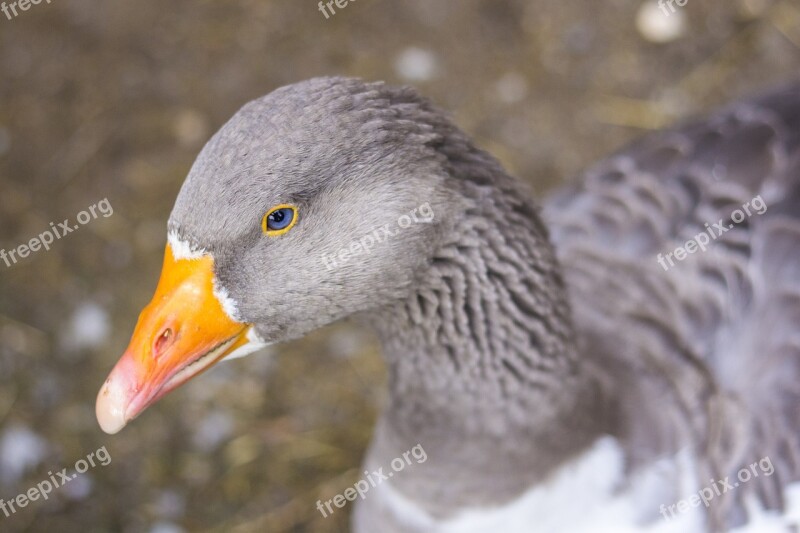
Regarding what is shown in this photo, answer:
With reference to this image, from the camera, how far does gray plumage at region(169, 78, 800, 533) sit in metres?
1.48

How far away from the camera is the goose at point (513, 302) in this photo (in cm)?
149

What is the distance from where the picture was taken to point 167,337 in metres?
1.55

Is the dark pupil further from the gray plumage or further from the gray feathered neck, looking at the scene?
the gray feathered neck

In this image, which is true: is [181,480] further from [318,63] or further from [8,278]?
[318,63]

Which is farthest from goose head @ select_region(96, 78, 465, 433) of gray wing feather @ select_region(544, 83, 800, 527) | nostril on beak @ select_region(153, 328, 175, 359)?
gray wing feather @ select_region(544, 83, 800, 527)

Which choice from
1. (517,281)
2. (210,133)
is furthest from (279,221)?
(210,133)

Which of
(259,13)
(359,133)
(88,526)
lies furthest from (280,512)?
(259,13)

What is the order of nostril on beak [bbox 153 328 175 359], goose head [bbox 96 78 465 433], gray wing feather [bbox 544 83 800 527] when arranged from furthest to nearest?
gray wing feather [bbox 544 83 800 527] < nostril on beak [bbox 153 328 175 359] < goose head [bbox 96 78 465 433]

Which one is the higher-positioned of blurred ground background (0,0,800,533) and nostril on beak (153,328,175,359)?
blurred ground background (0,0,800,533)

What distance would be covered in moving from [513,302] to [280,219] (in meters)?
0.57

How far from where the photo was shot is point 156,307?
1.56 metres

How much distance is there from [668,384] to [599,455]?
0.79ft

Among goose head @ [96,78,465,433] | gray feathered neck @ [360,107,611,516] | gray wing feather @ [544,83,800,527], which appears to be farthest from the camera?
gray wing feather @ [544,83,800,527]

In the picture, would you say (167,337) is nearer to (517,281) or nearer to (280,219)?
(280,219)
